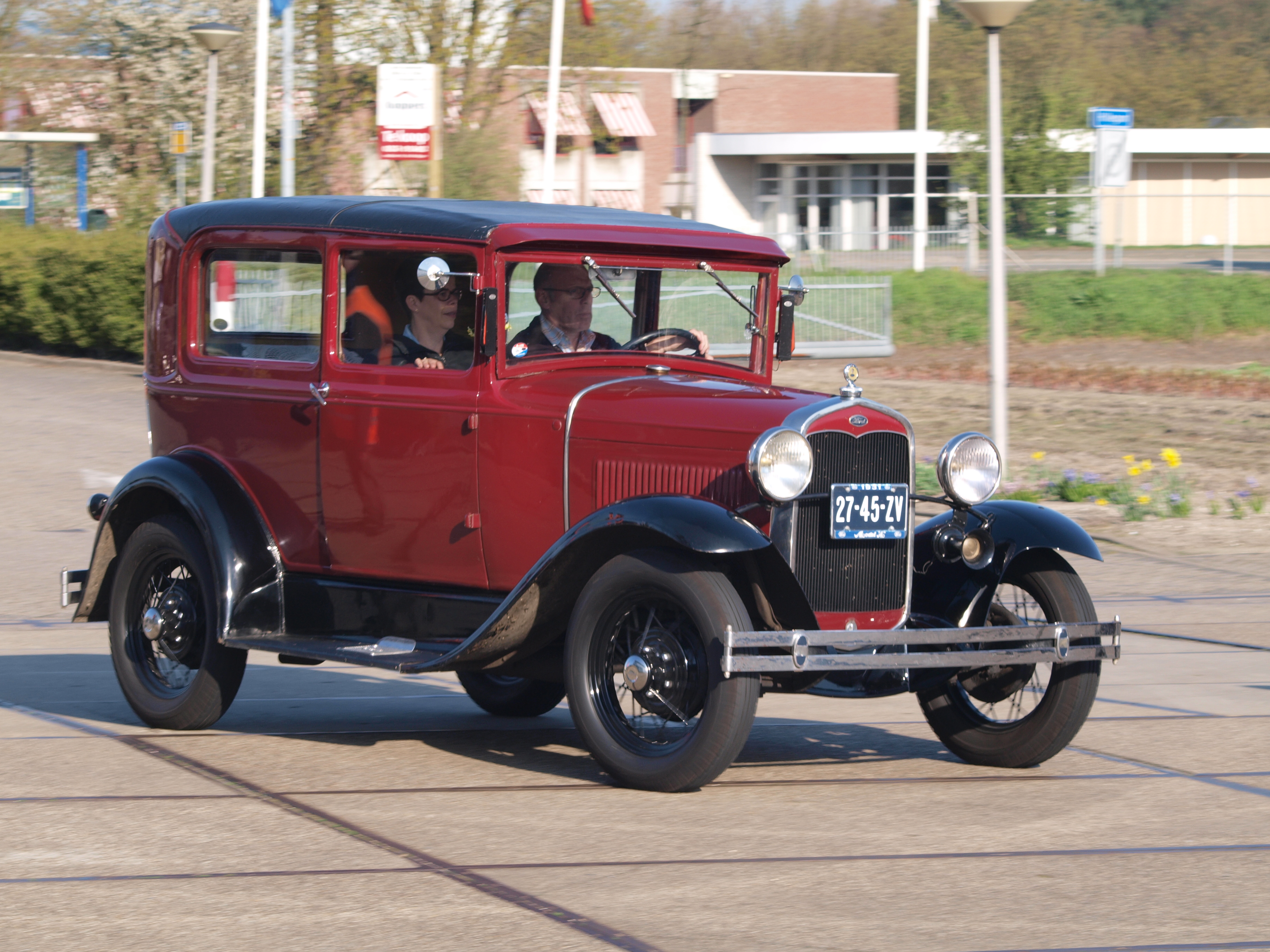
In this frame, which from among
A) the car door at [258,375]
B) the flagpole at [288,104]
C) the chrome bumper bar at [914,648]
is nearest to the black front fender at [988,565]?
the chrome bumper bar at [914,648]

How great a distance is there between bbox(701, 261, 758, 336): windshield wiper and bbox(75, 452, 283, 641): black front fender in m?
1.96

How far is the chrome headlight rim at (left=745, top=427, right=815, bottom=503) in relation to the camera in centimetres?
504

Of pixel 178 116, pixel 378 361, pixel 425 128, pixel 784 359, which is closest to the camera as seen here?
pixel 378 361

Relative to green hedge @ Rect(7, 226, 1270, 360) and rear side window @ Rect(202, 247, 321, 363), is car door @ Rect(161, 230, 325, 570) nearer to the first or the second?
rear side window @ Rect(202, 247, 321, 363)

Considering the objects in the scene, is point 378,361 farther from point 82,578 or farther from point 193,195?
point 193,195

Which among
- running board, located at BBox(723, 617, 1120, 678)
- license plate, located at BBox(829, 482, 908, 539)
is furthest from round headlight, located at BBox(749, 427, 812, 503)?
running board, located at BBox(723, 617, 1120, 678)

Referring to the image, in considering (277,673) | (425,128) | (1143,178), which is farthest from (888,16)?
(277,673)

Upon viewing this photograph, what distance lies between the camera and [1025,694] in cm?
582

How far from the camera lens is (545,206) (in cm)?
634

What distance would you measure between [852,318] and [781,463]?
21.2 m

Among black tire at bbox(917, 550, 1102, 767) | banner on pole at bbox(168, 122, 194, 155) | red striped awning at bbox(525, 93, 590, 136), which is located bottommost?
black tire at bbox(917, 550, 1102, 767)

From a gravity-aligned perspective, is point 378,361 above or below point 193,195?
below

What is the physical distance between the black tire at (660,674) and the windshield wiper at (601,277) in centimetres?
122

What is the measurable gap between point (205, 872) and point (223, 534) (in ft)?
6.78
